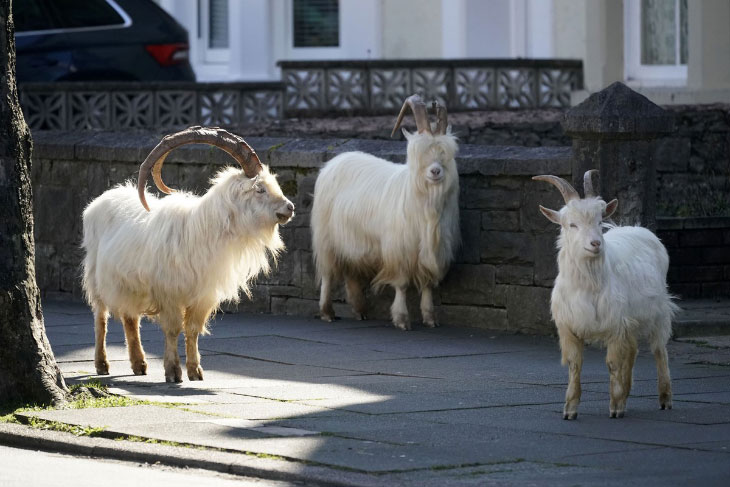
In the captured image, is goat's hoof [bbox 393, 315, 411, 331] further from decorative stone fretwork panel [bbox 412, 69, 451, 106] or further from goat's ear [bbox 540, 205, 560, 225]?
decorative stone fretwork panel [bbox 412, 69, 451, 106]

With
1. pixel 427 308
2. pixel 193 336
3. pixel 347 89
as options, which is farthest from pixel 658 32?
pixel 193 336

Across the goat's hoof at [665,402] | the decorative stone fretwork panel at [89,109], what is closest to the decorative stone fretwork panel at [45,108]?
the decorative stone fretwork panel at [89,109]

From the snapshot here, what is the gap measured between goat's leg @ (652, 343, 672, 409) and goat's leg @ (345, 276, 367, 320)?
4950 millimetres

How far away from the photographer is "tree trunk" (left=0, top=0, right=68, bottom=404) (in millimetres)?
9344

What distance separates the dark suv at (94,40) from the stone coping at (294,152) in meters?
2.10

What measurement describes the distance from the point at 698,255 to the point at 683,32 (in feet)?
26.0

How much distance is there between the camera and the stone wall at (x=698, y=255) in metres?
13.7

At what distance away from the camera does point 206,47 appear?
2859cm

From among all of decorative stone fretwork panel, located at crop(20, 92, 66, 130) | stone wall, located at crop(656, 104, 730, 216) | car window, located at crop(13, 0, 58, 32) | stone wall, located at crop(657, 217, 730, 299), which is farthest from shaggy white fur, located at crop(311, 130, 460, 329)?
car window, located at crop(13, 0, 58, 32)

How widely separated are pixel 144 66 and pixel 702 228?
8231 millimetres

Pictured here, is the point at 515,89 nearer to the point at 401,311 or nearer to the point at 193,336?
the point at 401,311

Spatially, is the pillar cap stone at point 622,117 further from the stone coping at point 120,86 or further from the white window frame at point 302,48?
the white window frame at point 302,48

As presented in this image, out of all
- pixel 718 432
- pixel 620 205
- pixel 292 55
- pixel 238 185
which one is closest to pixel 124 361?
pixel 238 185

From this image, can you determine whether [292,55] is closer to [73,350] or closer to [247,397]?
[73,350]
